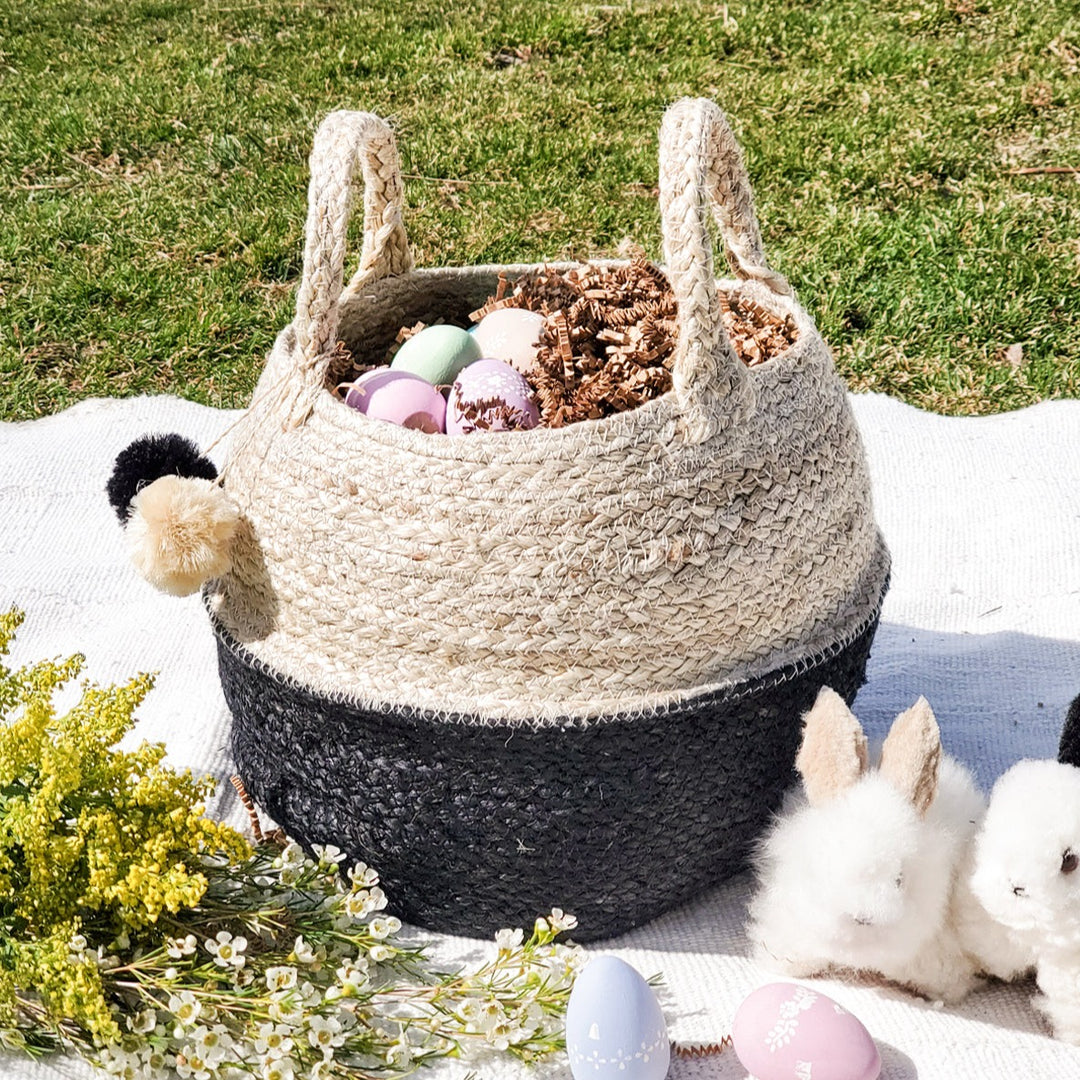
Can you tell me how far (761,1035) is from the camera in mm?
1217

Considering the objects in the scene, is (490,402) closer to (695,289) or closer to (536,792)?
(695,289)

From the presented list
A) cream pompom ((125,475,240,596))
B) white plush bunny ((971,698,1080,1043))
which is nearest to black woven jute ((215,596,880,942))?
cream pompom ((125,475,240,596))

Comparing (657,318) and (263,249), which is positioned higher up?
(657,318)

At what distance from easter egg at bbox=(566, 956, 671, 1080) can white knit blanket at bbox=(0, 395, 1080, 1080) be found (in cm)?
10

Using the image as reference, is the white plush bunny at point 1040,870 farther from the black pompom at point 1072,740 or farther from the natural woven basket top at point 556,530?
the natural woven basket top at point 556,530

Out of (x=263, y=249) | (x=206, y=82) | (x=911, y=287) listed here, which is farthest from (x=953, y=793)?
(x=206, y=82)

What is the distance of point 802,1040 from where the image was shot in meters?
1.20

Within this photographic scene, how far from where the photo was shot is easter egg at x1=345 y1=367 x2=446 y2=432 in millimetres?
1442

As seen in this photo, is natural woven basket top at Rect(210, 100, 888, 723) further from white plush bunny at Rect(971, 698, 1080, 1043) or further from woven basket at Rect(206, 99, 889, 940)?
white plush bunny at Rect(971, 698, 1080, 1043)

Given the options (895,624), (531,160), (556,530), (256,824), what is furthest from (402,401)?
(531,160)

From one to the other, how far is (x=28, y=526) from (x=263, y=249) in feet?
4.21

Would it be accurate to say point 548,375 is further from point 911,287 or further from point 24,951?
point 911,287

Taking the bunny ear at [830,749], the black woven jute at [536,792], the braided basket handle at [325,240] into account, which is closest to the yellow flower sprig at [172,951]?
the black woven jute at [536,792]

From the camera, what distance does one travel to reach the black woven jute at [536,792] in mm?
1279
